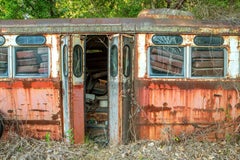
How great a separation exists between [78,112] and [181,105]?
1999mm

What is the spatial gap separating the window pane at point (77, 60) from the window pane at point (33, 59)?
1.85 feet

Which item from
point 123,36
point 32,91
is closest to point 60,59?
point 32,91

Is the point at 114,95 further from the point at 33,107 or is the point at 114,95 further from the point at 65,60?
the point at 33,107

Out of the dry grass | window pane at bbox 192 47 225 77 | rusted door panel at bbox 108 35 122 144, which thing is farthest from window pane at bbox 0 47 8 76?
window pane at bbox 192 47 225 77

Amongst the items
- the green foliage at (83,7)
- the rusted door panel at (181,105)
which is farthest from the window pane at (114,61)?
the green foliage at (83,7)

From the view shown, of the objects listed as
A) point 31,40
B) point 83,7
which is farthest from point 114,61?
point 83,7

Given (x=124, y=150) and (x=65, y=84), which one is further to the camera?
(x=65, y=84)

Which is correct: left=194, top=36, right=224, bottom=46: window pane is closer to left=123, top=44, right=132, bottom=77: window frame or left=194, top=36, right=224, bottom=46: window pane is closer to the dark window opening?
left=123, top=44, right=132, bottom=77: window frame

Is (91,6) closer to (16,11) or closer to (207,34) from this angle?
(16,11)

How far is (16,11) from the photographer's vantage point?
43.5 feet

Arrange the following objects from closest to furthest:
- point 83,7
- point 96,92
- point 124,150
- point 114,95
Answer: point 124,150, point 114,95, point 96,92, point 83,7

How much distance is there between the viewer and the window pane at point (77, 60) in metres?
6.49

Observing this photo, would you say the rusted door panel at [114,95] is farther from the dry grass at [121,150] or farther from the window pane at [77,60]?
the window pane at [77,60]

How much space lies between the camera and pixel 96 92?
837cm
